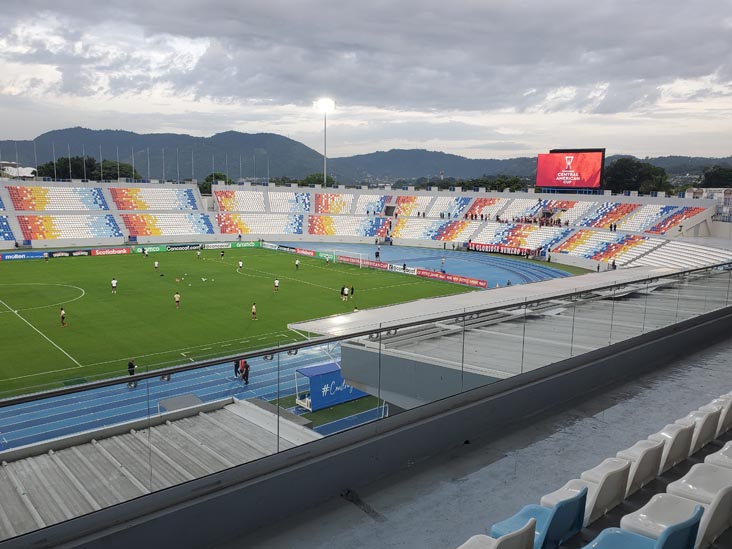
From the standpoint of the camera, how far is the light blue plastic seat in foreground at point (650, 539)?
360 cm

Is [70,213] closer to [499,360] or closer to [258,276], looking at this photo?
[258,276]

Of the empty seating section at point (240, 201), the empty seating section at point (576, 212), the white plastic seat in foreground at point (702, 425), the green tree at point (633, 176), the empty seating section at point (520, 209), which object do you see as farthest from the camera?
the green tree at point (633, 176)

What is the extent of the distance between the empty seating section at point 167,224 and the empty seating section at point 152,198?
1.85 meters

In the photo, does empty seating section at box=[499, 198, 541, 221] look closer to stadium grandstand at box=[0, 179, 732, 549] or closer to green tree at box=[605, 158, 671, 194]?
green tree at box=[605, 158, 671, 194]

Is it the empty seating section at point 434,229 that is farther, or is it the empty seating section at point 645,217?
the empty seating section at point 434,229

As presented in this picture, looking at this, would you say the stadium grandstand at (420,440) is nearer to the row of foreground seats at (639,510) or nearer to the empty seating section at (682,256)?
the row of foreground seats at (639,510)

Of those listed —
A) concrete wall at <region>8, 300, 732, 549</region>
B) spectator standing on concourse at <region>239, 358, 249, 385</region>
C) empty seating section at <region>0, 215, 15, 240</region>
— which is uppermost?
spectator standing on concourse at <region>239, 358, 249, 385</region>

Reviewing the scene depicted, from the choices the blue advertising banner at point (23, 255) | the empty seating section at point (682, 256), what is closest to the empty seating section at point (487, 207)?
the empty seating section at point (682, 256)

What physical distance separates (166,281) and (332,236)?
31.3 metres

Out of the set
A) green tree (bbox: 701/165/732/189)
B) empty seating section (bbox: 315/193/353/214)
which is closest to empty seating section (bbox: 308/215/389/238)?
empty seating section (bbox: 315/193/353/214)

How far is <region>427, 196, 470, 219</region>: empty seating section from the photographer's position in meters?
70.6

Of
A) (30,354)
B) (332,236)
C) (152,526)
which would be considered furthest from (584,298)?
(332,236)

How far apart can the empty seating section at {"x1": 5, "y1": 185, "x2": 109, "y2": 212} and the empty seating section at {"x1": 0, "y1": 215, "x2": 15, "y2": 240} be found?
262 cm

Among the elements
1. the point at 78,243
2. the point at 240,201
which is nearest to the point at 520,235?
the point at 240,201
